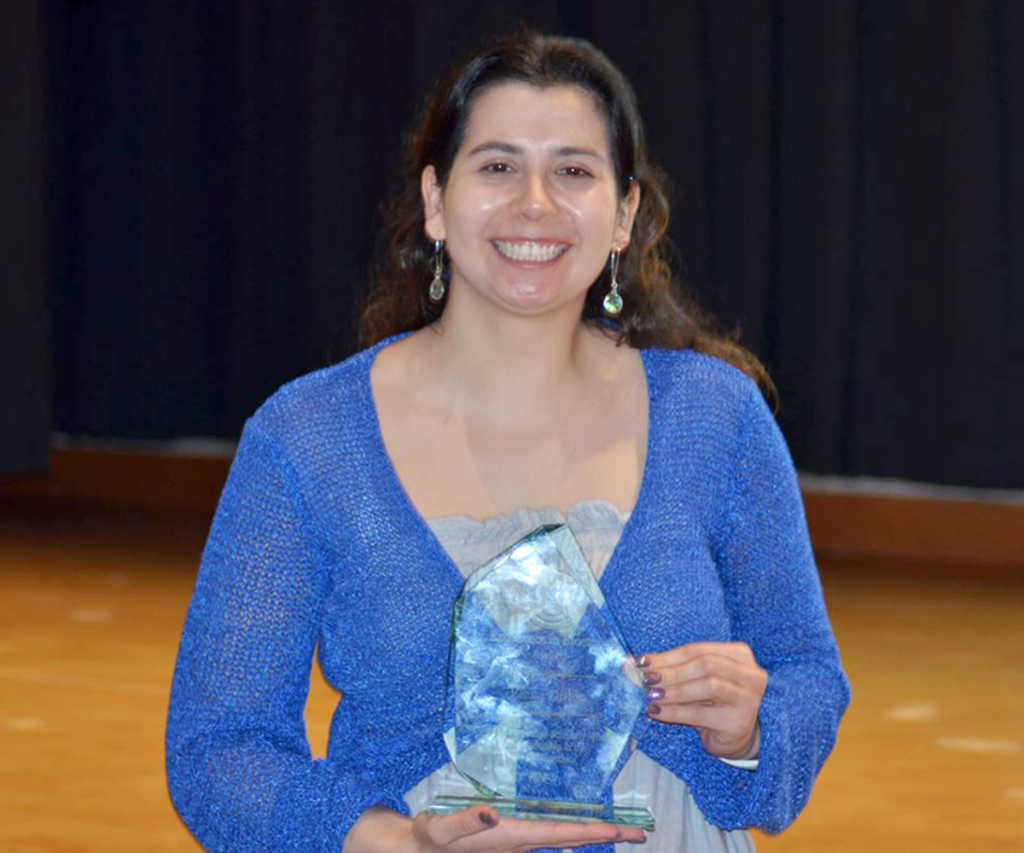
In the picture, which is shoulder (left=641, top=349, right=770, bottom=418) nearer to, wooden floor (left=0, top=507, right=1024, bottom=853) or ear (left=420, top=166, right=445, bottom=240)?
ear (left=420, top=166, right=445, bottom=240)

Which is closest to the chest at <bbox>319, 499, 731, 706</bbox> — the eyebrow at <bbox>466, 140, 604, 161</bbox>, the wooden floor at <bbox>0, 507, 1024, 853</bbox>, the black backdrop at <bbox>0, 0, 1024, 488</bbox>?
the eyebrow at <bbox>466, 140, 604, 161</bbox>

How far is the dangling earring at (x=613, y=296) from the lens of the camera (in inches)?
69.5

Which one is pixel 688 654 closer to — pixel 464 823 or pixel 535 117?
pixel 464 823

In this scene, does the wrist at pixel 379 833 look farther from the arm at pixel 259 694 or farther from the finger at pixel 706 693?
the finger at pixel 706 693

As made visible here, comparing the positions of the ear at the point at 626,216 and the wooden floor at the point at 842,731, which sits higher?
the ear at the point at 626,216

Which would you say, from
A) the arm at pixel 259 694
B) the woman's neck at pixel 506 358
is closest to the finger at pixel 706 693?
the arm at pixel 259 694

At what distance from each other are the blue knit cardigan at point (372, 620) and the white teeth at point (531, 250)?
0.18 meters

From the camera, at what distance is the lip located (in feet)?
5.17

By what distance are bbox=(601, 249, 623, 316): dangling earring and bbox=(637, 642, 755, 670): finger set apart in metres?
0.42

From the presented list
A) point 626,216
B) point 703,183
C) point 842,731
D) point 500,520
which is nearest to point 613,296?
point 626,216

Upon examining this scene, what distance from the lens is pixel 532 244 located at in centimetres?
158

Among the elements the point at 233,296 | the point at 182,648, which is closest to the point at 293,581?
the point at 182,648

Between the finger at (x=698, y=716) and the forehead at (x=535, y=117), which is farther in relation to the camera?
the forehead at (x=535, y=117)

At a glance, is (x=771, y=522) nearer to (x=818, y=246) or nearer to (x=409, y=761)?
(x=409, y=761)
